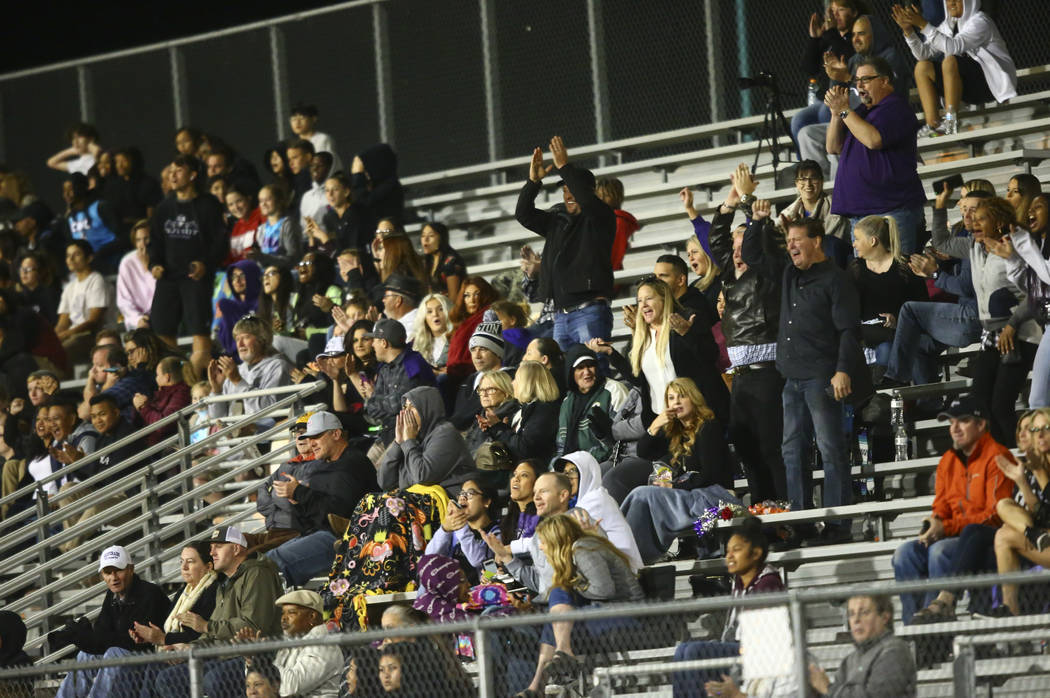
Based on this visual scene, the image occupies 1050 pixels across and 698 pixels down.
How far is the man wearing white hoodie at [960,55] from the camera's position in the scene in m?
12.2

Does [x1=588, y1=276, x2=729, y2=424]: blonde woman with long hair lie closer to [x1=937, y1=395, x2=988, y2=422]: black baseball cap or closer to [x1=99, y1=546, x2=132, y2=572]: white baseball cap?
[x1=937, y1=395, x2=988, y2=422]: black baseball cap

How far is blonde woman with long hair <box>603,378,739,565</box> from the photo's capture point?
9141mm

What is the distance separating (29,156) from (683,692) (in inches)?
508

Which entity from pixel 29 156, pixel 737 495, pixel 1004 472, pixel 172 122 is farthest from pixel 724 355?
pixel 29 156

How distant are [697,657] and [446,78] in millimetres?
8937

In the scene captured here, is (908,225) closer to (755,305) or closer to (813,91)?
(755,305)

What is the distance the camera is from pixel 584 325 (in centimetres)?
1117

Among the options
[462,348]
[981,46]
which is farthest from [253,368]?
[981,46]

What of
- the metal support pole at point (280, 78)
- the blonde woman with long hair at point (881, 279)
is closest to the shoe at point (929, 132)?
the blonde woman with long hair at point (881, 279)

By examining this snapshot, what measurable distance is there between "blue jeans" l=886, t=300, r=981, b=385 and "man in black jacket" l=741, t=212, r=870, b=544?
0.72 metres

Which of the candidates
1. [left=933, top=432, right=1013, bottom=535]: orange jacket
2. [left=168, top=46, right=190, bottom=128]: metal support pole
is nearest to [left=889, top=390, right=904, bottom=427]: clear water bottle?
[left=933, top=432, right=1013, bottom=535]: orange jacket

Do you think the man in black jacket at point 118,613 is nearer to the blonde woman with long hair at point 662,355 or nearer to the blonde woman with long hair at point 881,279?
the blonde woman with long hair at point 662,355

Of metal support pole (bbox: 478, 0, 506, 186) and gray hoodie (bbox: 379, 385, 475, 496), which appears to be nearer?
gray hoodie (bbox: 379, 385, 475, 496)

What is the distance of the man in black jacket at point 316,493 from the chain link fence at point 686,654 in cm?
202
